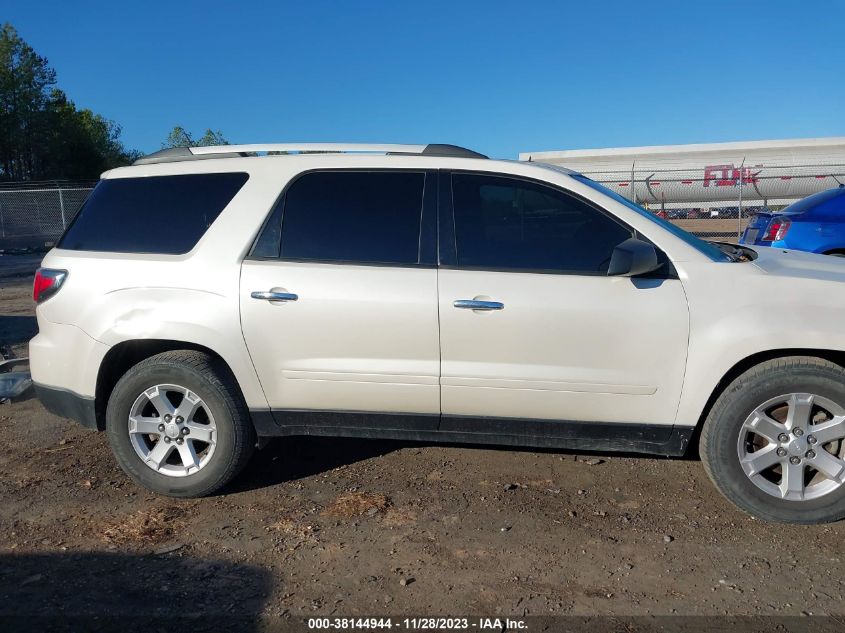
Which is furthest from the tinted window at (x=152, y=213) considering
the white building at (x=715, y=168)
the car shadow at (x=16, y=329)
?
the white building at (x=715, y=168)

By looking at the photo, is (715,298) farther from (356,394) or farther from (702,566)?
(356,394)

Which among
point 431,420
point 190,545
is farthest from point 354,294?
point 190,545

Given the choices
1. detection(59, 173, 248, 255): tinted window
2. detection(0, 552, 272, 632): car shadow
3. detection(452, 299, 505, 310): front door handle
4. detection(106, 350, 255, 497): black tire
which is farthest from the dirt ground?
detection(59, 173, 248, 255): tinted window

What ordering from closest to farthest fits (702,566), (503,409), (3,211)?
1. (702,566)
2. (503,409)
3. (3,211)

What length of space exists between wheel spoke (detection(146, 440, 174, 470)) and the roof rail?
1.75m

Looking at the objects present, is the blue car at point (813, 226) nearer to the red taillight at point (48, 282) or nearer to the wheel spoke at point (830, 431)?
the wheel spoke at point (830, 431)

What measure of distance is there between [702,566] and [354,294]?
2162mm

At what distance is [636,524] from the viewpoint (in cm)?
355

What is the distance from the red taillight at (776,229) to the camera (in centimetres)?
796

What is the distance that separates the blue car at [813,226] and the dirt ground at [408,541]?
457 cm

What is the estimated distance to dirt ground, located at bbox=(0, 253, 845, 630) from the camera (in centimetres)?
290

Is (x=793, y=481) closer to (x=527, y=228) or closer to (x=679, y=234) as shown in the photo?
(x=679, y=234)

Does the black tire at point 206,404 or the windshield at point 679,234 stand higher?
the windshield at point 679,234

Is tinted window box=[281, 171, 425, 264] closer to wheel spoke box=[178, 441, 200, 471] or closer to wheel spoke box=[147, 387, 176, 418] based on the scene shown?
wheel spoke box=[147, 387, 176, 418]
